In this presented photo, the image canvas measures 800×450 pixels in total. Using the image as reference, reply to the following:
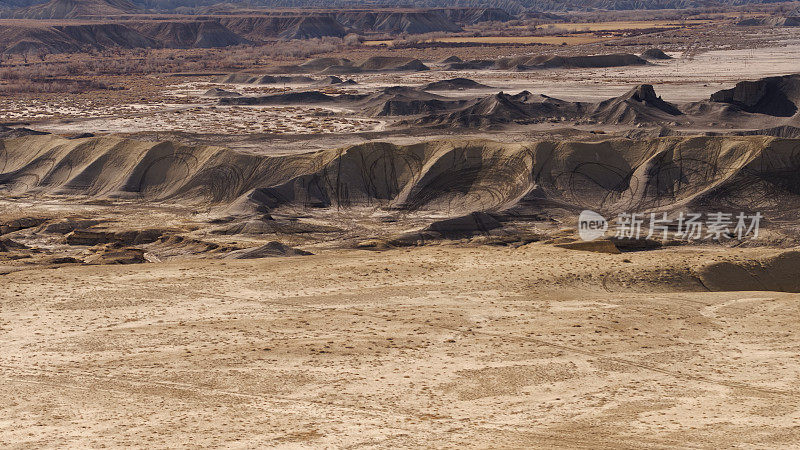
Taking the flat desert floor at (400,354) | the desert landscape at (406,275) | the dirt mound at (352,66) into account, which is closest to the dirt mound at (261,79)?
the dirt mound at (352,66)

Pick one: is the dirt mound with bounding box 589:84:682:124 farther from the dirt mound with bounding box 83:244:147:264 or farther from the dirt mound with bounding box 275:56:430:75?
the dirt mound with bounding box 275:56:430:75

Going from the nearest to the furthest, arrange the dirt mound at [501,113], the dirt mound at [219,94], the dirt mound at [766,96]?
1. the dirt mound at [501,113]
2. the dirt mound at [766,96]
3. the dirt mound at [219,94]

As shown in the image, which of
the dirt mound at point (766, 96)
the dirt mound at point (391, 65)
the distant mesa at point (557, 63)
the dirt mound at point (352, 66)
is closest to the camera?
the dirt mound at point (766, 96)

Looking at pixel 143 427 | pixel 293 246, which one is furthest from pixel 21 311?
pixel 293 246

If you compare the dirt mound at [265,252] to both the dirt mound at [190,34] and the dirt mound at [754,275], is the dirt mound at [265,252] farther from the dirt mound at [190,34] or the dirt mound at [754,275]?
the dirt mound at [190,34]

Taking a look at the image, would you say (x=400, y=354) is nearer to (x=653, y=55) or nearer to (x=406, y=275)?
(x=406, y=275)

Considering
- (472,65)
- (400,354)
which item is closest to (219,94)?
(472,65)
